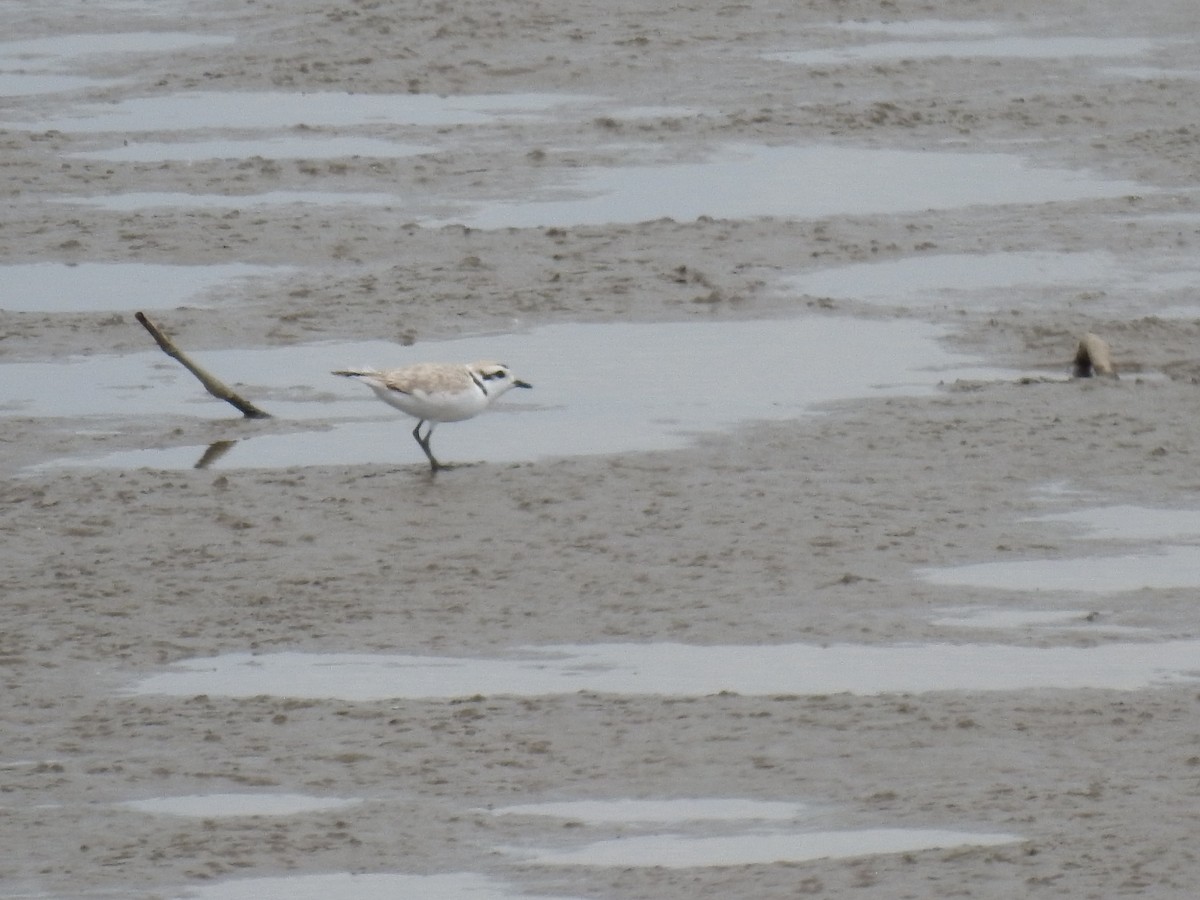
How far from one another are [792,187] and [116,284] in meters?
4.37

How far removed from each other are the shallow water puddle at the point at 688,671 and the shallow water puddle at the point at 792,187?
22.2ft

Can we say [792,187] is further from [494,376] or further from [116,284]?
[494,376]

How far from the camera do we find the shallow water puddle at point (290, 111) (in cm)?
1838

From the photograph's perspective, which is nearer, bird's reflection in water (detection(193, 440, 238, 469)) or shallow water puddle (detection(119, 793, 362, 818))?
shallow water puddle (detection(119, 793, 362, 818))

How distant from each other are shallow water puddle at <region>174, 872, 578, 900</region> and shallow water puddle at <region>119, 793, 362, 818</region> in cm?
46

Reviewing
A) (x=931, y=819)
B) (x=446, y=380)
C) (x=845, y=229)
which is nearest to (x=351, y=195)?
(x=845, y=229)

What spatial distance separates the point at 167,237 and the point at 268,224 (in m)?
0.61

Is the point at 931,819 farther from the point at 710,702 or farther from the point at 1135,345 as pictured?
the point at 1135,345

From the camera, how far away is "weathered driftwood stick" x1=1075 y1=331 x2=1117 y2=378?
12.6 m

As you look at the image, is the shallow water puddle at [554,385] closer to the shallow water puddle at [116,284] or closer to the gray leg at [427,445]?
the gray leg at [427,445]

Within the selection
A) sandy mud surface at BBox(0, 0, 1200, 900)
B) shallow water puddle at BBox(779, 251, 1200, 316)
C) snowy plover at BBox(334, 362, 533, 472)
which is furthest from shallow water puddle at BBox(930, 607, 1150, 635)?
shallow water puddle at BBox(779, 251, 1200, 316)

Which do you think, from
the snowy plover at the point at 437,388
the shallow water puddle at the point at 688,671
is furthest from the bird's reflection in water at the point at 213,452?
the shallow water puddle at the point at 688,671

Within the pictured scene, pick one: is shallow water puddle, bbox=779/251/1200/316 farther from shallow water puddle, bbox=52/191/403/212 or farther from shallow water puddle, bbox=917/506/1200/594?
shallow water puddle, bbox=917/506/1200/594

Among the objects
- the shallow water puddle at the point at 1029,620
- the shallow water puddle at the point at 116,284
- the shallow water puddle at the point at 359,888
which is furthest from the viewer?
the shallow water puddle at the point at 116,284
